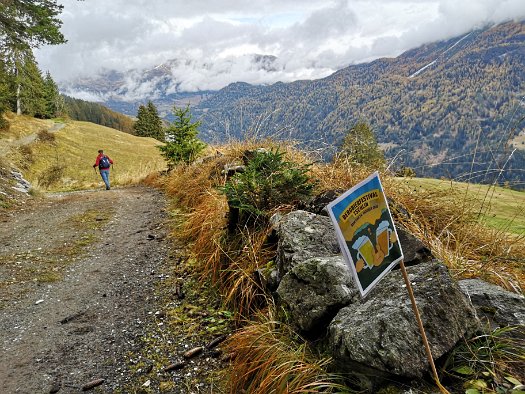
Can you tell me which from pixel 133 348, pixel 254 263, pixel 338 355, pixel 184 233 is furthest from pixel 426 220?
pixel 184 233

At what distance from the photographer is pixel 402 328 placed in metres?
2.40

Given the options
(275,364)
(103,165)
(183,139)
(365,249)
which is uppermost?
(183,139)

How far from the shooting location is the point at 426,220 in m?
5.00

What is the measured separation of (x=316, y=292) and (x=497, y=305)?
56.2 inches

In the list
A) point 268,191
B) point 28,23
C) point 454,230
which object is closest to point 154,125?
point 28,23

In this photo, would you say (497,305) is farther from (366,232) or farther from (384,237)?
(366,232)

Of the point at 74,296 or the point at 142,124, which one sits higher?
the point at 142,124

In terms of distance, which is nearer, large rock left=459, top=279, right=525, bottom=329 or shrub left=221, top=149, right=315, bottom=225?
large rock left=459, top=279, right=525, bottom=329

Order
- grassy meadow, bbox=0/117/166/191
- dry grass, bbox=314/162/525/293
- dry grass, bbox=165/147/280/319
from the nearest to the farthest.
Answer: dry grass, bbox=314/162/525/293, dry grass, bbox=165/147/280/319, grassy meadow, bbox=0/117/166/191

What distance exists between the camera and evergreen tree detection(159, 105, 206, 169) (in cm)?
1559

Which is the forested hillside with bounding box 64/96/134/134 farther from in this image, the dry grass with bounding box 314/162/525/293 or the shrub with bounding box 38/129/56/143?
the dry grass with bounding box 314/162/525/293

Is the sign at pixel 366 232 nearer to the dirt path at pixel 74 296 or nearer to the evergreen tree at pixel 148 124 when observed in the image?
the dirt path at pixel 74 296

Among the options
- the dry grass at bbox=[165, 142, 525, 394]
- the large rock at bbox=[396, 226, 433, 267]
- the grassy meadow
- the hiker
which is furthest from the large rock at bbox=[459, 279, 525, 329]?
the grassy meadow

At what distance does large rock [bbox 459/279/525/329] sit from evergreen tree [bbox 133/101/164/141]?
9082 cm
